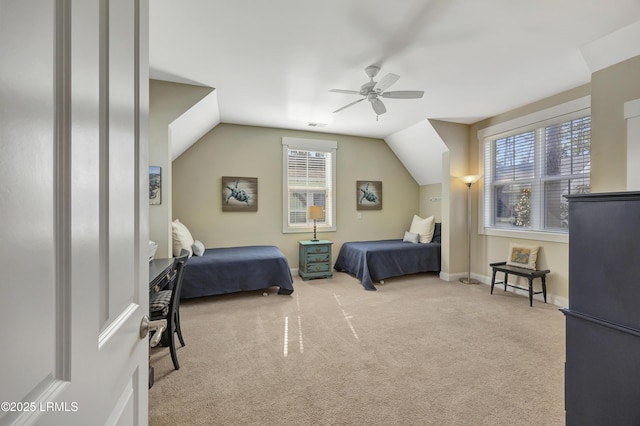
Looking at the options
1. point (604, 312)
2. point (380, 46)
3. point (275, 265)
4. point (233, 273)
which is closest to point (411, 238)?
point (275, 265)

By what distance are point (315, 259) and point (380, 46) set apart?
133 inches

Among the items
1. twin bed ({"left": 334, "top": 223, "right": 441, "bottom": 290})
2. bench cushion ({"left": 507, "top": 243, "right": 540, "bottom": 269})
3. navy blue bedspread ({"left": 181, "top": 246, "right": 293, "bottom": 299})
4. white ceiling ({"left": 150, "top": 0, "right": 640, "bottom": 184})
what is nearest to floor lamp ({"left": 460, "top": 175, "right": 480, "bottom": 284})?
twin bed ({"left": 334, "top": 223, "right": 441, "bottom": 290})

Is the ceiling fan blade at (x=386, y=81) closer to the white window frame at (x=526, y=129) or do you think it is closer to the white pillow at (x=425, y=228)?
the white window frame at (x=526, y=129)

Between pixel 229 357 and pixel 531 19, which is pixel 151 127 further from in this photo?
pixel 531 19

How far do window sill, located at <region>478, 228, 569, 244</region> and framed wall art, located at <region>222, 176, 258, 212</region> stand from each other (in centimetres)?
388

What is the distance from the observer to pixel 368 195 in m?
5.81

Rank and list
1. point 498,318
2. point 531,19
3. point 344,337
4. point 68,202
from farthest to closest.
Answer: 1. point 498,318
2. point 344,337
3. point 531,19
4. point 68,202

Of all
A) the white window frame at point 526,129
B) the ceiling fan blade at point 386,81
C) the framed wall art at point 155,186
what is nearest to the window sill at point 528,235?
the white window frame at point 526,129

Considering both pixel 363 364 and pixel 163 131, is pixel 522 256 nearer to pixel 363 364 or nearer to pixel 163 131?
pixel 363 364

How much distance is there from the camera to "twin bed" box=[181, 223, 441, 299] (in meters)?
3.71

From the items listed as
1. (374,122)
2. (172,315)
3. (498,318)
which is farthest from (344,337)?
(374,122)

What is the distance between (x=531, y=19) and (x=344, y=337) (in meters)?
3.08

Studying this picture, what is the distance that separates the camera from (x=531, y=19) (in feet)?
7.18

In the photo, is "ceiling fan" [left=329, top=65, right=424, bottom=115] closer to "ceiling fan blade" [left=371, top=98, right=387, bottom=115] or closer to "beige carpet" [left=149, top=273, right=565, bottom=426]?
"ceiling fan blade" [left=371, top=98, right=387, bottom=115]
